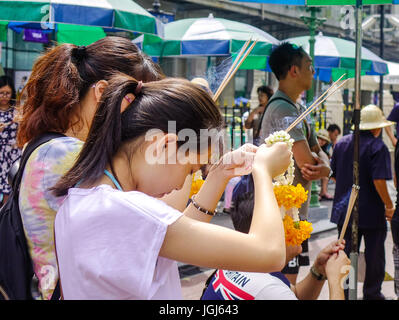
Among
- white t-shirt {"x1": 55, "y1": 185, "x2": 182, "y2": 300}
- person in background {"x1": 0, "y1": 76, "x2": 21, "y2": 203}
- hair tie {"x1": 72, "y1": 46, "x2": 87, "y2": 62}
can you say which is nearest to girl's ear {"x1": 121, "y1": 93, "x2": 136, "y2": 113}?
white t-shirt {"x1": 55, "y1": 185, "x2": 182, "y2": 300}

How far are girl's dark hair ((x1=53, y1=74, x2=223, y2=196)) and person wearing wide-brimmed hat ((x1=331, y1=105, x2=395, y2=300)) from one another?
3.32 m

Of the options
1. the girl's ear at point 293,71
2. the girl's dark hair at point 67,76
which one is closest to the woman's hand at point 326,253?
the girl's dark hair at point 67,76

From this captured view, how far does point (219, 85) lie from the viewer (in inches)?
80.6

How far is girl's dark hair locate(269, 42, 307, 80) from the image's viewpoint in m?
3.84

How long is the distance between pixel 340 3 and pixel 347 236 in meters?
1.93

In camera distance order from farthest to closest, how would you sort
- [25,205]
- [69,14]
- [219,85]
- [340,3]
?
[69,14], [340,3], [219,85], [25,205]

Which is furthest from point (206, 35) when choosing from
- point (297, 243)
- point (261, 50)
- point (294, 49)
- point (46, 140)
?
point (46, 140)

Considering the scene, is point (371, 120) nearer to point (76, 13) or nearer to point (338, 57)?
point (76, 13)

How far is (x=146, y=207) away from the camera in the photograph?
1213 mm

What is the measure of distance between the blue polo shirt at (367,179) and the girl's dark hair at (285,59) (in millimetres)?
1160

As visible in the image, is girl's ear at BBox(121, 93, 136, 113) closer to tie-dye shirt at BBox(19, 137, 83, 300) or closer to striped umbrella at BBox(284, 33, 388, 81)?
tie-dye shirt at BBox(19, 137, 83, 300)

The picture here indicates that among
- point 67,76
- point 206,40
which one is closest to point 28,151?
point 67,76

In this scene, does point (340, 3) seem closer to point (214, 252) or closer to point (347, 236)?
point (347, 236)

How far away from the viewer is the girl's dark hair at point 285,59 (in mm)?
3842
